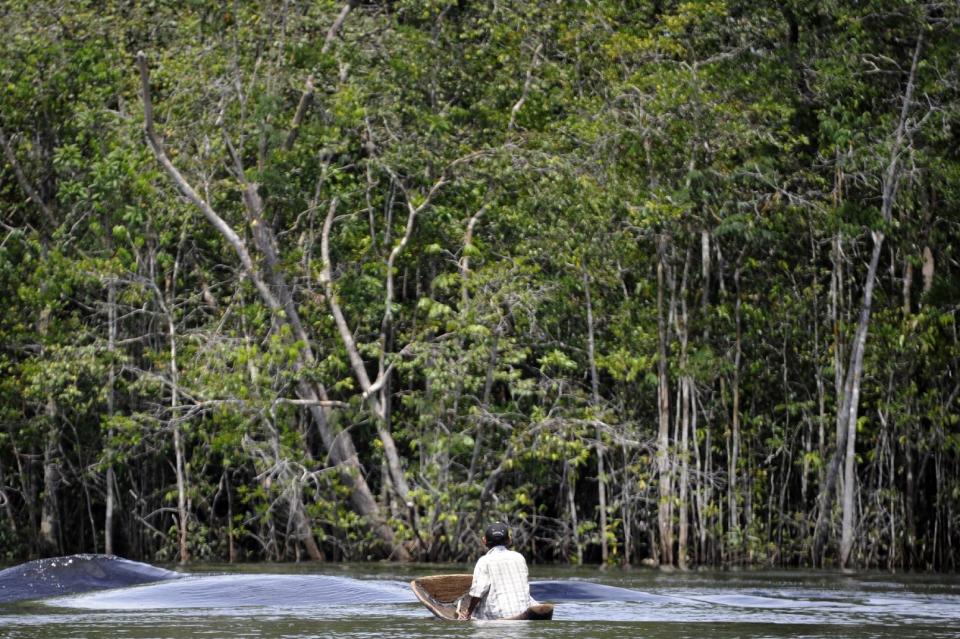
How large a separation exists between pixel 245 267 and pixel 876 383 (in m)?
8.68

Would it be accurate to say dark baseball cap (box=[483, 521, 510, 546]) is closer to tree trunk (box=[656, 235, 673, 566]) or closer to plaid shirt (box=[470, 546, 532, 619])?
plaid shirt (box=[470, 546, 532, 619])

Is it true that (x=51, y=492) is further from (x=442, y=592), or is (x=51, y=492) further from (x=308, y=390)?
(x=442, y=592)

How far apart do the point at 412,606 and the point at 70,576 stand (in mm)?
3798

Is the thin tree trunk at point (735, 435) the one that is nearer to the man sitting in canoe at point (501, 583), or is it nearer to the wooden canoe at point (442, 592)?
the wooden canoe at point (442, 592)

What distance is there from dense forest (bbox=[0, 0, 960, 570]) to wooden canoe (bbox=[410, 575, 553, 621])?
652cm

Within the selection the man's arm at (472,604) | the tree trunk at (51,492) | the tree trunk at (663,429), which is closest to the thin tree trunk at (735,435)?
the tree trunk at (663,429)

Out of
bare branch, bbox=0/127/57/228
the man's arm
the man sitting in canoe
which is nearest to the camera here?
the man sitting in canoe

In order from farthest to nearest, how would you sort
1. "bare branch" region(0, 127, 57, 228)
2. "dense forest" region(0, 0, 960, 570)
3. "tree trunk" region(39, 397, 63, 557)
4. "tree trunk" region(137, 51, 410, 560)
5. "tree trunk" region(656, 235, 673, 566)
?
"bare branch" region(0, 127, 57, 228)
"tree trunk" region(39, 397, 63, 557)
"tree trunk" region(137, 51, 410, 560)
"dense forest" region(0, 0, 960, 570)
"tree trunk" region(656, 235, 673, 566)

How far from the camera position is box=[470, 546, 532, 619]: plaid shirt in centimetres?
1291

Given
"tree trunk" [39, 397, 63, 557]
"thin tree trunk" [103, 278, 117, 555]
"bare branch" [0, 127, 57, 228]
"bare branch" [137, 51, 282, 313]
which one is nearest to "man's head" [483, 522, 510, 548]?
"bare branch" [137, 51, 282, 313]

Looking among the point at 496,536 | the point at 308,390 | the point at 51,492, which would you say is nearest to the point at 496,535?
the point at 496,536

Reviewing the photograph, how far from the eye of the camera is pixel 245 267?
899 inches

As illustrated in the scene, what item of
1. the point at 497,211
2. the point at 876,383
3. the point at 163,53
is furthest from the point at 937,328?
the point at 163,53

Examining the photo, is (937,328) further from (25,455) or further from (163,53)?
(25,455)
